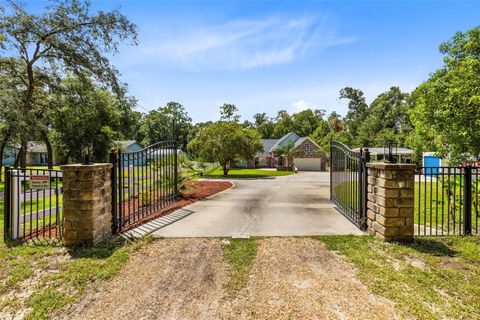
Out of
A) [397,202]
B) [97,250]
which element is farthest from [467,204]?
[97,250]

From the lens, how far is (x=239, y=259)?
4.16m

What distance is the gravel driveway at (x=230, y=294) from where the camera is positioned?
2891 mm

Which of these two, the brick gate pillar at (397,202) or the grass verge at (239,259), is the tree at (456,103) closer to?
the brick gate pillar at (397,202)

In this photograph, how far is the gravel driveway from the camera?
2891mm

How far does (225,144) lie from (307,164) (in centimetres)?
1870

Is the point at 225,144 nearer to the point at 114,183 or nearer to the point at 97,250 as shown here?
the point at 114,183

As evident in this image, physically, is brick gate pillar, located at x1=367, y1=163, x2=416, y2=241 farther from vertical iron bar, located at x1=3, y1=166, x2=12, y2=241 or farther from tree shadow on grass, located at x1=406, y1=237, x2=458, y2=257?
vertical iron bar, located at x1=3, y1=166, x2=12, y2=241

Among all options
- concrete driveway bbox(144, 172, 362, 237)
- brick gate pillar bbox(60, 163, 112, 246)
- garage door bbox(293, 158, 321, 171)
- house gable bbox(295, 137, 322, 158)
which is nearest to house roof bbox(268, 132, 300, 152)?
house gable bbox(295, 137, 322, 158)

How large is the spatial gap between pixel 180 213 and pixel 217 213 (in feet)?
3.38

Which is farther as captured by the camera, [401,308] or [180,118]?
[180,118]

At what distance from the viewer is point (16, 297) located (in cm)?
323

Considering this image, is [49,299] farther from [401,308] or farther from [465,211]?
[465,211]

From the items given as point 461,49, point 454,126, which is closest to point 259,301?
point 454,126

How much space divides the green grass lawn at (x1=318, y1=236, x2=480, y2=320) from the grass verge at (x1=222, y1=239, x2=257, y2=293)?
4.74 ft
